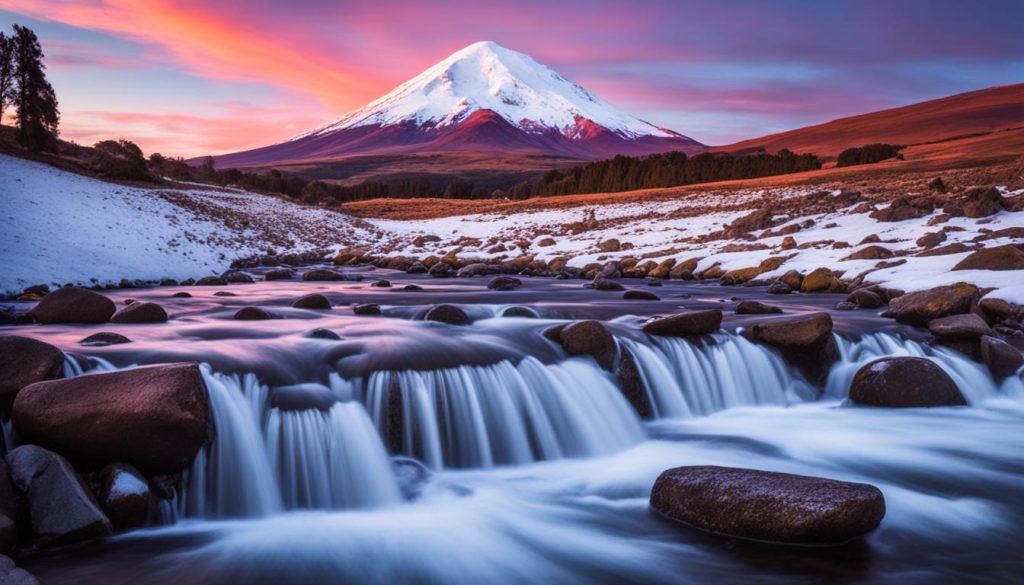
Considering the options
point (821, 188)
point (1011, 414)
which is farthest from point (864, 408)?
point (821, 188)

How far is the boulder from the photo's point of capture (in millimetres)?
8664

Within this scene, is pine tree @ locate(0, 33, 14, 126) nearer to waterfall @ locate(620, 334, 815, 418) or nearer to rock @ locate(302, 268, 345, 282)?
rock @ locate(302, 268, 345, 282)

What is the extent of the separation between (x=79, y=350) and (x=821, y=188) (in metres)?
33.8

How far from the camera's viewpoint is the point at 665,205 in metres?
38.3

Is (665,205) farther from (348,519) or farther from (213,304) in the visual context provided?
(348,519)

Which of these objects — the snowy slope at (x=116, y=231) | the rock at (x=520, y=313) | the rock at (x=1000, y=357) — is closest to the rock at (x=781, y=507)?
the rock at (x=1000, y=357)

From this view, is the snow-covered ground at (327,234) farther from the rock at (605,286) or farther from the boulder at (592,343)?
the boulder at (592,343)

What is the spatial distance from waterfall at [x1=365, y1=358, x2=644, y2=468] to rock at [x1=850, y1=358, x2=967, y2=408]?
10.7 feet

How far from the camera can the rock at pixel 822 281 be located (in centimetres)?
1638

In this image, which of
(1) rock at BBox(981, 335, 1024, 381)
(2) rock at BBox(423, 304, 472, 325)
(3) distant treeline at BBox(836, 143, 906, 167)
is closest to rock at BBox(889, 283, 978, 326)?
(1) rock at BBox(981, 335, 1024, 381)

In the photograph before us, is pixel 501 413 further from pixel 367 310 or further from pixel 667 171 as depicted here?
pixel 667 171

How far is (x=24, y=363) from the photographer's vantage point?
543 centimetres

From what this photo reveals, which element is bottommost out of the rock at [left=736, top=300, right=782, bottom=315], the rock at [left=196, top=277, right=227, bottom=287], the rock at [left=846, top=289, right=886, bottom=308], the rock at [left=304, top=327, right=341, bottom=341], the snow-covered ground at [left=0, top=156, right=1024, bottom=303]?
the rock at [left=196, top=277, right=227, bottom=287]

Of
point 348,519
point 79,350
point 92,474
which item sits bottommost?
point 348,519
